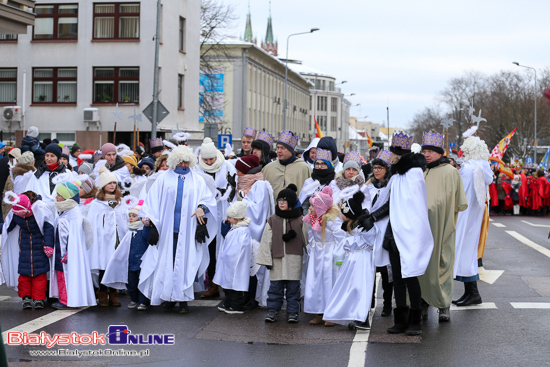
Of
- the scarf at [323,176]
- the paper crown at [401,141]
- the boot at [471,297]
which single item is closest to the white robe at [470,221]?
the boot at [471,297]

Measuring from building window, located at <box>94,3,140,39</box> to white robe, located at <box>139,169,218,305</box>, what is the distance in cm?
2766

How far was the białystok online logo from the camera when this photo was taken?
7707mm

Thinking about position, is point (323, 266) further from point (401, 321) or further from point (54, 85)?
point (54, 85)

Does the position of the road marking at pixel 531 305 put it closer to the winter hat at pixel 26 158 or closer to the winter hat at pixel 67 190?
the winter hat at pixel 67 190

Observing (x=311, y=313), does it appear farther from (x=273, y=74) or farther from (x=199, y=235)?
(x=273, y=74)

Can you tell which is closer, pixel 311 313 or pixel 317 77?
pixel 311 313

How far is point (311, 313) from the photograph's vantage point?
8938 millimetres

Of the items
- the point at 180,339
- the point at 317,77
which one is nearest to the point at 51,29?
the point at 180,339

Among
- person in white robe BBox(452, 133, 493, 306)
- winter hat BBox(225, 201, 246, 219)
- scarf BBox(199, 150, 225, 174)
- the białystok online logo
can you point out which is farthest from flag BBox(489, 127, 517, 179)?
the białystok online logo

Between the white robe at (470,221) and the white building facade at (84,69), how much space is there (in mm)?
27272

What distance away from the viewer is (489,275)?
12438mm

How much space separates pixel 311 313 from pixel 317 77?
130 m

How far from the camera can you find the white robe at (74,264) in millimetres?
9398

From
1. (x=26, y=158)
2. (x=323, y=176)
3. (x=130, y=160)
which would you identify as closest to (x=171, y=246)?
(x=323, y=176)
